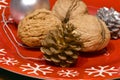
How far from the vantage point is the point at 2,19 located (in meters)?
0.68

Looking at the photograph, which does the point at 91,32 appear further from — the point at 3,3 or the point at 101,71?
the point at 3,3

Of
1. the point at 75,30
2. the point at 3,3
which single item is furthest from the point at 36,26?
the point at 3,3

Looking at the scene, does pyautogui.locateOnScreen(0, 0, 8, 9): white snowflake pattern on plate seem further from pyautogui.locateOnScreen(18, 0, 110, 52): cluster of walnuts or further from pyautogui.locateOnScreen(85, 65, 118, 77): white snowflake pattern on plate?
pyautogui.locateOnScreen(85, 65, 118, 77): white snowflake pattern on plate

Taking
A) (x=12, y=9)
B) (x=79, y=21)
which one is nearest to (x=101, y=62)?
(x=79, y=21)

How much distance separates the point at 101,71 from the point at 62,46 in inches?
2.6

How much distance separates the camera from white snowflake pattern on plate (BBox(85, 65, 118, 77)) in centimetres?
50

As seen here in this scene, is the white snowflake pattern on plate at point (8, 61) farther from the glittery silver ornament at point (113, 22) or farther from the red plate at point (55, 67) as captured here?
the glittery silver ornament at point (113, 22)

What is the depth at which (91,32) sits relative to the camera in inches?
22.0

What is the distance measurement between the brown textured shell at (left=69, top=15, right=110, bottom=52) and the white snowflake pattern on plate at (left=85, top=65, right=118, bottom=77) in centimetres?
5

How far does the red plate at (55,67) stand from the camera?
497 mm

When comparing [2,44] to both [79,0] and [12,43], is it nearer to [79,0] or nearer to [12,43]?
[12,43]

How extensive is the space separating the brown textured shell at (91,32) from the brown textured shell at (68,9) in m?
0.04

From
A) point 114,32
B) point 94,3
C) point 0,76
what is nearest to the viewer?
point 0,76

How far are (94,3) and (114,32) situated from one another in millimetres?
132
